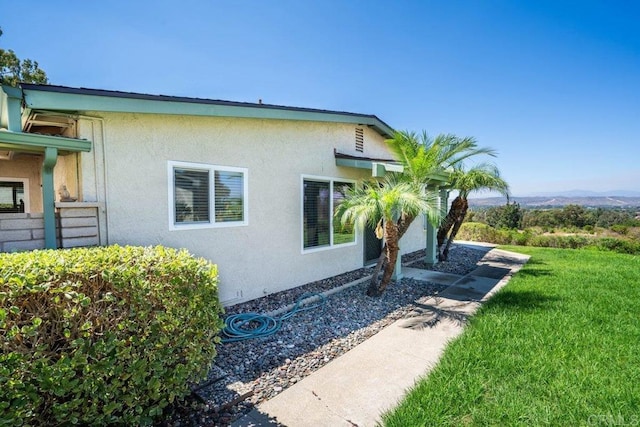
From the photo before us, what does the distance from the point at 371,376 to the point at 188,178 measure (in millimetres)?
5092

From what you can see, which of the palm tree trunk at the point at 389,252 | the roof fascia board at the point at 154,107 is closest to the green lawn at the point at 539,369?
the palm tree trunk at the point at 389,252

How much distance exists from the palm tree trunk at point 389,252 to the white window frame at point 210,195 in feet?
11.9

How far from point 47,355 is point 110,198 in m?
3.39

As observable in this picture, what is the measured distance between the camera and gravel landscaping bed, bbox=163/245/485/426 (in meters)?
3.77

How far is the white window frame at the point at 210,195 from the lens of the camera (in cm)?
605

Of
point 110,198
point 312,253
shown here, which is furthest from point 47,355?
point 312,253

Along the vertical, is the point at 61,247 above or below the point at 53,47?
below

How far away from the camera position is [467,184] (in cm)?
1227

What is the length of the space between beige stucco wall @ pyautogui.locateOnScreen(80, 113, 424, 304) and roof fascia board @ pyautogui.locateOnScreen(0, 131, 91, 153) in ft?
1.05

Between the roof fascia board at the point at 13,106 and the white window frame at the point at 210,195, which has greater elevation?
the roof fascia board at the point at 13,106

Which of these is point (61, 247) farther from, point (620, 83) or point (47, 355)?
point (620, 83)

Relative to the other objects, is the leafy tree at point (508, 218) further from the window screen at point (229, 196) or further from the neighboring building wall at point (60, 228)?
the neighboring building wall at point (60, 228)

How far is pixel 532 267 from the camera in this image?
11.9 m

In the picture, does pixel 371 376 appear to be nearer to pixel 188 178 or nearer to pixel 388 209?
pixel 388 209
